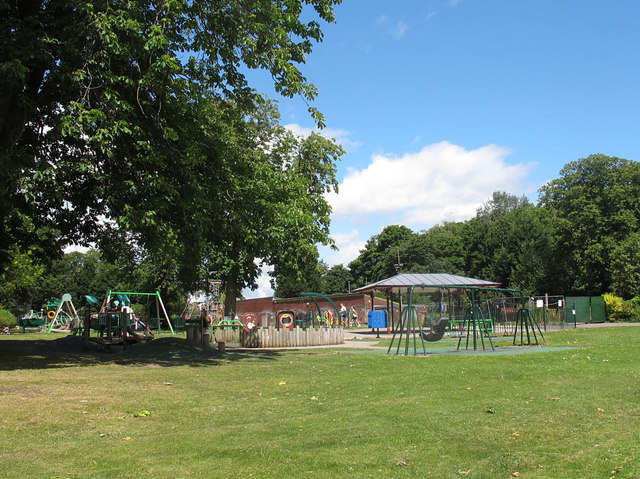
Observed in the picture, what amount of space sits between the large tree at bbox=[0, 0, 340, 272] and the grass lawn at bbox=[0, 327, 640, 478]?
4482mm

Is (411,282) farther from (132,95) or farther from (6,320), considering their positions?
(6,320)

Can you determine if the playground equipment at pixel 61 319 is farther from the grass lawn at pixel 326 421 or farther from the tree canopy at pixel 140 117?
the grass lawn at pixel 326 421

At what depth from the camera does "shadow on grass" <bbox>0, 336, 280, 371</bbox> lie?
14.8 metres

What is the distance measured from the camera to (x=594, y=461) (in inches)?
204

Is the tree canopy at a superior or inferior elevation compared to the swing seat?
superior

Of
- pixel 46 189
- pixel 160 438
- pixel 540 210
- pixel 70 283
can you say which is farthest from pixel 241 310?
pixel 160 438

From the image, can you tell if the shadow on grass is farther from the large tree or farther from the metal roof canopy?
the metal roof canopy

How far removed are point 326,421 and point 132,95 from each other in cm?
1101

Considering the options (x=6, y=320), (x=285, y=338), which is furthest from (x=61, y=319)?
(x=285, y=338)

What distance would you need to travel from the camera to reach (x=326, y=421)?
7.38 m

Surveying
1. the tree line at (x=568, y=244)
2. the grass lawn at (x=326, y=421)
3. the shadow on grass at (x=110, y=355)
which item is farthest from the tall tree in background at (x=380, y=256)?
the grass lawn at (x=326, y=421)

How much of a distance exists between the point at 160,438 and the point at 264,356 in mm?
11795

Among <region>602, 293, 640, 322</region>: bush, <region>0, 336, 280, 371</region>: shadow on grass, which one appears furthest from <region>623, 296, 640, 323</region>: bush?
<region>0, 336, 280, 371</region>: shadow on grass

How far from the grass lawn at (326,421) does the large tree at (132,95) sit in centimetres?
448
